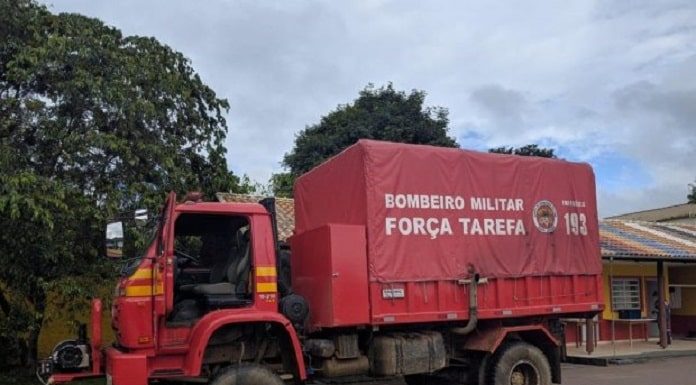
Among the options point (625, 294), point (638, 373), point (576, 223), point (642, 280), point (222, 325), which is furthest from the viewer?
point (642, 280)

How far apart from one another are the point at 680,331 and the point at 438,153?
59.3 feet

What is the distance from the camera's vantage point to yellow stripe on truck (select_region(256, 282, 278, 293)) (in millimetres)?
7648

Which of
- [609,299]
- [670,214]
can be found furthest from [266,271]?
[670,214]

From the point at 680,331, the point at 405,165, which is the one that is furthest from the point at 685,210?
the point at 405,165

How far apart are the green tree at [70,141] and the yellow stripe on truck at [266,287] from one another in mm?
3835

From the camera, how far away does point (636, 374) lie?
14281 millimetres

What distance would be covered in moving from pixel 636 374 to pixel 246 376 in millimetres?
10073

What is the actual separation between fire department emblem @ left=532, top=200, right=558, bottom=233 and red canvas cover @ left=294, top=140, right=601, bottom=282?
0.01 m

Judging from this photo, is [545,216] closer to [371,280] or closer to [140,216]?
[371,280]

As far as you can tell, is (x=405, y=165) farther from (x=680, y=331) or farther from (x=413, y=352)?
(x=680, y=331)

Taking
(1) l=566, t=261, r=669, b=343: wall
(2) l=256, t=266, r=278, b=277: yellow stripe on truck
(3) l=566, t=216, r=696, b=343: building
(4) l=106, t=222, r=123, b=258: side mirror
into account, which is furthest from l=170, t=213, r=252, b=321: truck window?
(1) l=566, t=261, r=669, b=343: wall

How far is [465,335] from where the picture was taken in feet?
30.2

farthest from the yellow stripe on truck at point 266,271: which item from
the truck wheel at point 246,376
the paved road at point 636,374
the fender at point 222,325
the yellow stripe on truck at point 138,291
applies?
the paved road at point 636,374

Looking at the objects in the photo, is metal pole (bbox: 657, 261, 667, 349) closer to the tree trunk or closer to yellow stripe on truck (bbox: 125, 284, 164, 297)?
the tree trunk
